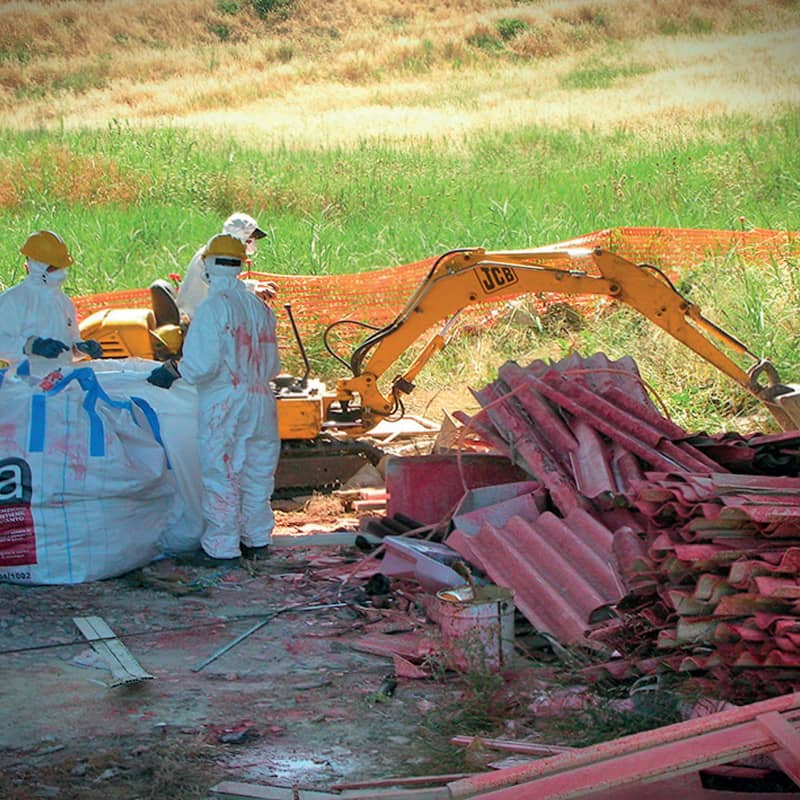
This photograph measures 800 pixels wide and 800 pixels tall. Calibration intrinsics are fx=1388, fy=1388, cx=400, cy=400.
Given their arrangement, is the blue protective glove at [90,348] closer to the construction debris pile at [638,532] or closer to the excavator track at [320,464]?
the excavator track at [320,464]

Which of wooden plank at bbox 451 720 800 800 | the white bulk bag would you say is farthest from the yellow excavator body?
wooden plank at bbox 451 720 800 800

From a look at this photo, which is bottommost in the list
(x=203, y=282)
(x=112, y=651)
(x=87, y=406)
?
(x=112, y=651)

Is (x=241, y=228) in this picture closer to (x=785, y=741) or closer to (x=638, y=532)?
(x=638, y=532)

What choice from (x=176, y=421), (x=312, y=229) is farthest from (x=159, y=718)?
(x=312, y=229)

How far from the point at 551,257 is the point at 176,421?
2.49 m

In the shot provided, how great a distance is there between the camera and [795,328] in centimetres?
1085

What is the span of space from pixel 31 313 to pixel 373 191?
7.65 metres

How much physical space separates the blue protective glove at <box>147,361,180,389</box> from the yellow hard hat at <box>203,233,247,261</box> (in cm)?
68

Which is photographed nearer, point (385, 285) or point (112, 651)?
point (112, 651)

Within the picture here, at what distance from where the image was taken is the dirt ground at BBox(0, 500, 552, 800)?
4820 millimetres

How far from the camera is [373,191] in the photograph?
1516 centimetres

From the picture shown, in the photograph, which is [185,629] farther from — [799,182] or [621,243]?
[799,182]

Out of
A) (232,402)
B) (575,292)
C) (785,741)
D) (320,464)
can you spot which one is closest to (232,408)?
(232,402)

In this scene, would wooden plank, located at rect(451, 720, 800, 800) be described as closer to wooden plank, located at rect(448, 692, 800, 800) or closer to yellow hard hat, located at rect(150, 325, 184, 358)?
wooden plank, located at rect(448, 692, 800, 800)
